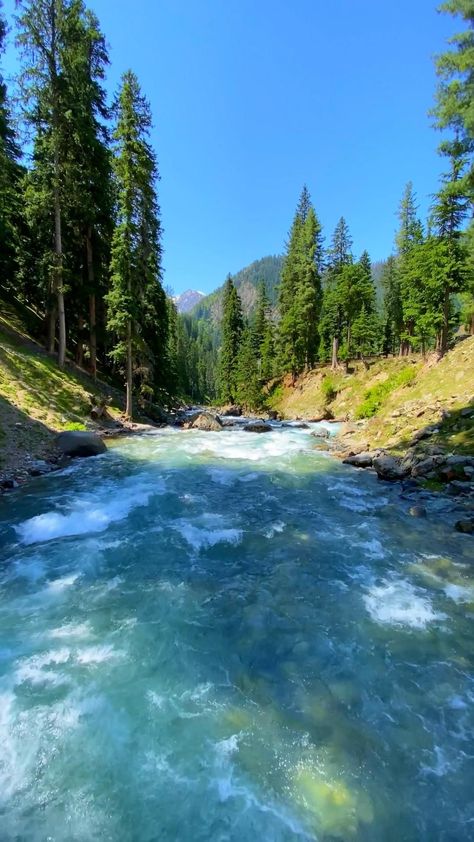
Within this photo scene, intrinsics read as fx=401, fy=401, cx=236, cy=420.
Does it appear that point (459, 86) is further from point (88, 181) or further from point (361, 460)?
point (88, 181)

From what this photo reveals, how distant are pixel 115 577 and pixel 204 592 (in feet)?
5.66

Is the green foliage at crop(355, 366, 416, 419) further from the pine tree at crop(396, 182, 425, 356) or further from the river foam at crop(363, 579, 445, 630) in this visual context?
the river foam at crop(363, 579, 445, 630)

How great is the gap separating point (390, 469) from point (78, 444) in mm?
11952

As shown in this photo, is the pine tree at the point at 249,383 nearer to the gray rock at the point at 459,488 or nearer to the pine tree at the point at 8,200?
the pine tree at the point at 8,200

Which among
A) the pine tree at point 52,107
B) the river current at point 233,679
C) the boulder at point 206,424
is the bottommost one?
the river current at point 233,679

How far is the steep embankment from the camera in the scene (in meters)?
14.4

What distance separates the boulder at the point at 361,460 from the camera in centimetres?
1618

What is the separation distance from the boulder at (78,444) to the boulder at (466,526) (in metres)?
13.1

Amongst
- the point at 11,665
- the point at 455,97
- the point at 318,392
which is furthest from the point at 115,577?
the point at 318,392

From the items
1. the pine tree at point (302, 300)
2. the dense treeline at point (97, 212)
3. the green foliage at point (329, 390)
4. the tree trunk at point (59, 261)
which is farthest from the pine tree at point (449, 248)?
the tree trunk at point (59, 261)

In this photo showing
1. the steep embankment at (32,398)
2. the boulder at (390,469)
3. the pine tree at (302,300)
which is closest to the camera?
the boulder at (390,469)

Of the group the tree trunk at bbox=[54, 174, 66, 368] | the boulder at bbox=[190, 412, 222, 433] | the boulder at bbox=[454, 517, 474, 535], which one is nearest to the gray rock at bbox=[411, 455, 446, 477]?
the boulder at bbox=[454, 517, 474, 535]

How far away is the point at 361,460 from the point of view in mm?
16312

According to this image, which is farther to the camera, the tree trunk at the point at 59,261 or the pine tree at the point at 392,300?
the pine tree at the point at 392,300
